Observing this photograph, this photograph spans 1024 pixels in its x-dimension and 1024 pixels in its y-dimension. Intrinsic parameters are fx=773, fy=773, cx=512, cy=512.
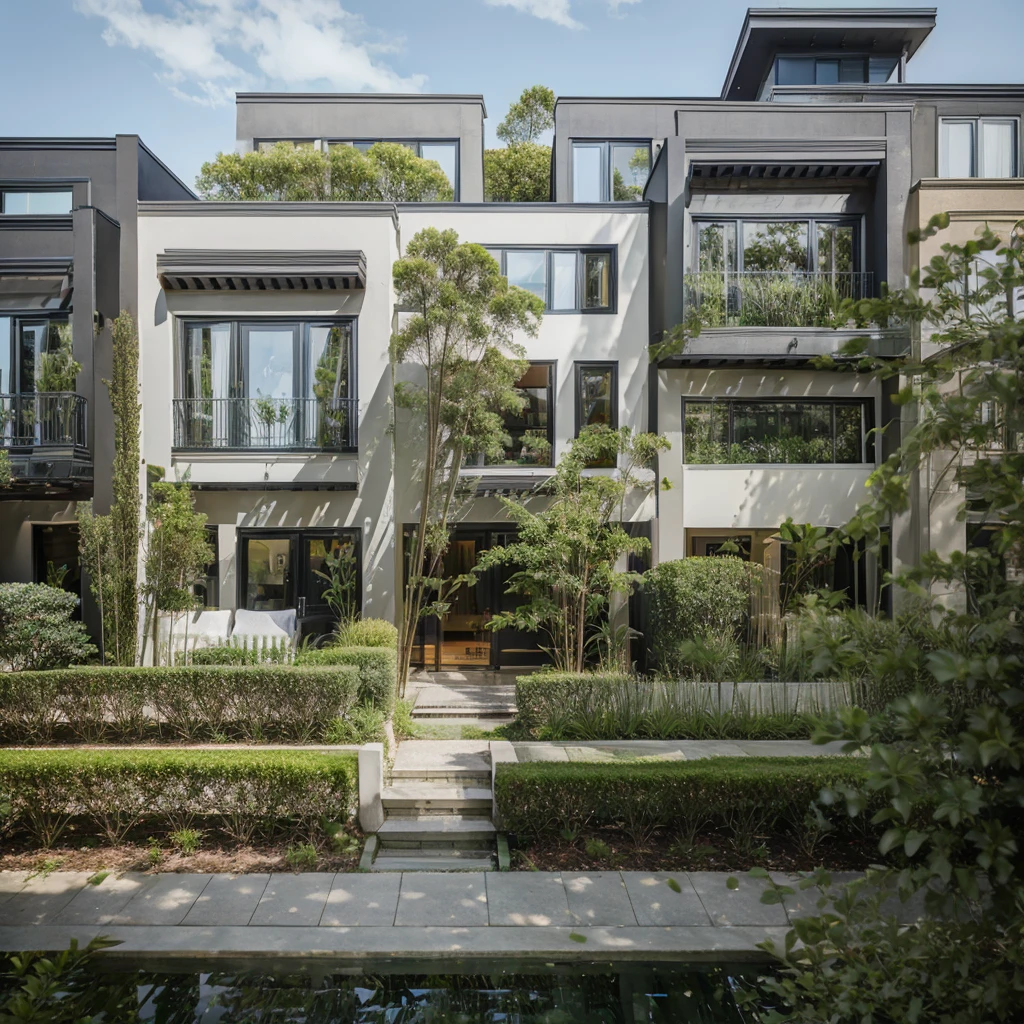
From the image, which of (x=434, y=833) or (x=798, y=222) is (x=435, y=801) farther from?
(x=798, y=222)

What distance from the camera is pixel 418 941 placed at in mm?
5723

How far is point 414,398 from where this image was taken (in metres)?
13.0

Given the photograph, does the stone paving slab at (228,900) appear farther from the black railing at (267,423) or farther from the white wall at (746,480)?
the white wall at (746,480)

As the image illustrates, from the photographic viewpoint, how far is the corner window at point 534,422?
1441 cm

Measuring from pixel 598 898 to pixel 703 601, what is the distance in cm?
595

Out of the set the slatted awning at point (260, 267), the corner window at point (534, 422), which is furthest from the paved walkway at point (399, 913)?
the slatted awning at point (260, 267)

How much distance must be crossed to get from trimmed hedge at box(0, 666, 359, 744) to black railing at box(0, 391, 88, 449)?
511cm

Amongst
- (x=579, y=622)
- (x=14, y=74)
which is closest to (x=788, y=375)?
(x=579, y=622)

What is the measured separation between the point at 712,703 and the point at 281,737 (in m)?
5.47

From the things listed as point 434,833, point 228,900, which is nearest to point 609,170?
point 434,833

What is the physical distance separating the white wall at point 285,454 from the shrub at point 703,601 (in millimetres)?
4887

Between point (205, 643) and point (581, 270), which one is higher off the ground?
point (581, 270)

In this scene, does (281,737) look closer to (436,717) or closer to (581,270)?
(436,717)

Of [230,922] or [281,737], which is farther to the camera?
[281,737]
